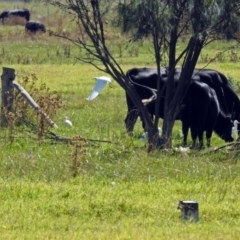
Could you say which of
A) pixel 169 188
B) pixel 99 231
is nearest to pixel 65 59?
pixel 169 188

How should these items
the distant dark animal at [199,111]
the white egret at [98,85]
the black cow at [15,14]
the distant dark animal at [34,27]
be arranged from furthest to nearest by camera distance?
the black cow at [15,14]
the distant dark animal at [34,27]
the white egret at [98,85]
the distant dark animal at [199,111]

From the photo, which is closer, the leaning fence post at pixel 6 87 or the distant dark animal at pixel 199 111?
the distant dark animal at pixel 199 111

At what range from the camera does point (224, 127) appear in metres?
15.1

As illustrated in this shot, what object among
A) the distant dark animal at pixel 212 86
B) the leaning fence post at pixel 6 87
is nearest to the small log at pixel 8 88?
the leaning fence post at pixel 6 87

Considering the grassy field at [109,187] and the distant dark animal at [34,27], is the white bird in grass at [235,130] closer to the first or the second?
the grassy field at [109,187]

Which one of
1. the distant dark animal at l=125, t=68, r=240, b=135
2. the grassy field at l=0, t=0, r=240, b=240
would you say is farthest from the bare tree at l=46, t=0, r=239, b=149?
the distant dark animal at l=125, t=68, r=240, b=135

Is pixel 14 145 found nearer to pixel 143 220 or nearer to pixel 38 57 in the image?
pixel 143 220

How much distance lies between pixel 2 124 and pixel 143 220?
683 centimetres

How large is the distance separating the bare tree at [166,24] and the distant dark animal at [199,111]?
50.5 inches

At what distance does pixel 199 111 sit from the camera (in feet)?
47.4

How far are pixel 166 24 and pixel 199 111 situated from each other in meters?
2.82

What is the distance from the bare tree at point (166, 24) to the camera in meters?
11.9

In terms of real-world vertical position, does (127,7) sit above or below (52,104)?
above

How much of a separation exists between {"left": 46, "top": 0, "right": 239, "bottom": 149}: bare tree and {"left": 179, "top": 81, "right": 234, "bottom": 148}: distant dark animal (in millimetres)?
1284
